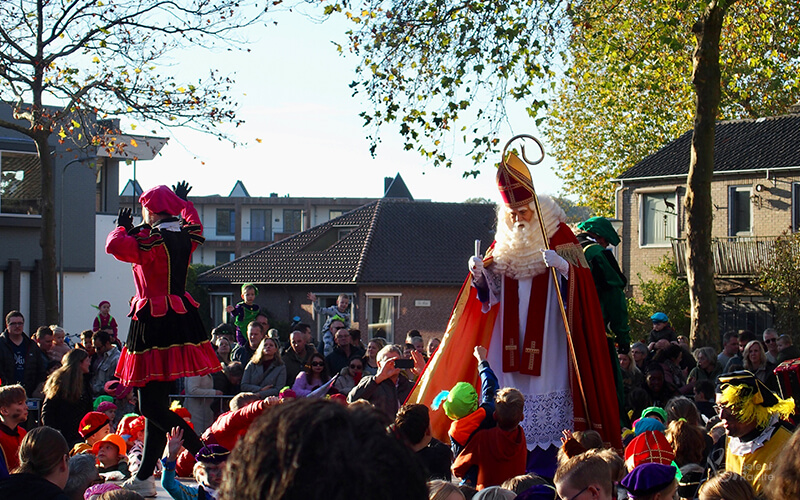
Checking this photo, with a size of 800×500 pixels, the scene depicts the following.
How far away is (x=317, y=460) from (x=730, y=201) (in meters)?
31.0

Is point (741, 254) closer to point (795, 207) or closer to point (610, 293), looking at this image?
point (795, 207)

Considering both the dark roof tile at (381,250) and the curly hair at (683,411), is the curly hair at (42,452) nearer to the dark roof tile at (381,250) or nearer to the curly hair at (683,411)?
the curly hair at (683,411)

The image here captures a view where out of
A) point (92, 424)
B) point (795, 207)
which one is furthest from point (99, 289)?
point (92, 424)

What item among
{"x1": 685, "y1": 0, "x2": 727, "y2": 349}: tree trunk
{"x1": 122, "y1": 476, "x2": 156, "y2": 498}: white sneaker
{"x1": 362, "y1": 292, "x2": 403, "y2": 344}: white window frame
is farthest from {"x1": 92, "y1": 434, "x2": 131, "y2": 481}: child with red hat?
{"x1": 362, "y1": 292, "x2": 403, "y2": 344}: white window frame

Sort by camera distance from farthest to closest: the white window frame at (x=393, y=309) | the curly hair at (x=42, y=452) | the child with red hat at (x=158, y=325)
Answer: the white window frame at (x=393, y=309)
the child with red hat at (x=158, y=325)
the curly hair at (x=42, y=452)

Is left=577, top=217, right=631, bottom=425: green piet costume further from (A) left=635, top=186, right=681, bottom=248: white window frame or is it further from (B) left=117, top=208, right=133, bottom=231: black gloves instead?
(A) left=635, top=186, right=681, bottom=248: white window frame

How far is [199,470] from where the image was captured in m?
5.23

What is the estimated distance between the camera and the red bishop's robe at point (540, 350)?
740 centimetres

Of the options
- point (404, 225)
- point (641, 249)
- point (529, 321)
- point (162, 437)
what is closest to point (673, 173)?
point (641, 249)

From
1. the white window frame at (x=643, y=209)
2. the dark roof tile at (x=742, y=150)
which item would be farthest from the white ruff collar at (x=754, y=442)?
the white window frame at (x=643, y=209)

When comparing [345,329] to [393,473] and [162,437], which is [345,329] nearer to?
[162,437]

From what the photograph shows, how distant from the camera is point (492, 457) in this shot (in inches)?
233

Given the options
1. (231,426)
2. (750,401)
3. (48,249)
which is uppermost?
(48,249)

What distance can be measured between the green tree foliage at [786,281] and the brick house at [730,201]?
5.89 ft
